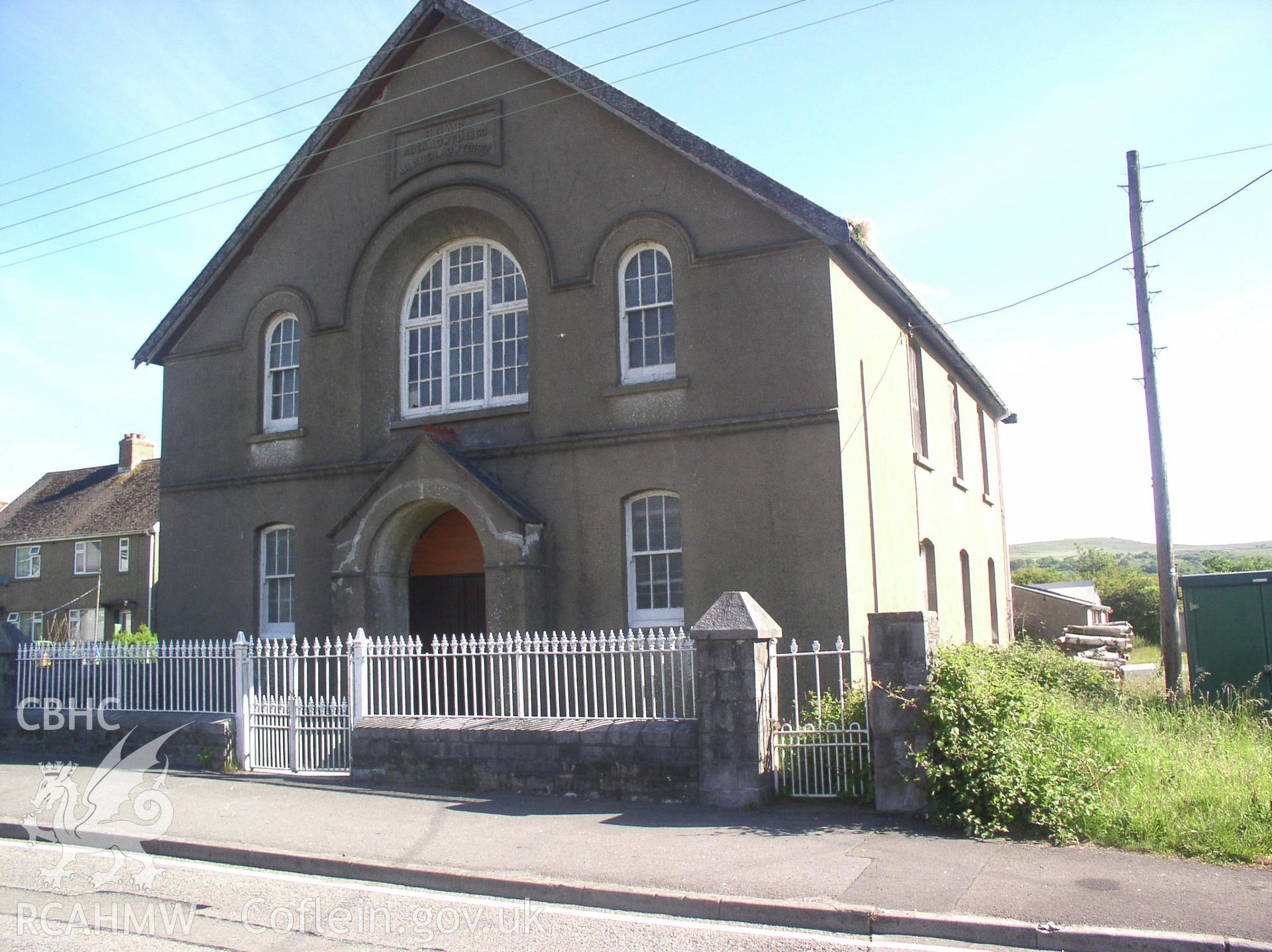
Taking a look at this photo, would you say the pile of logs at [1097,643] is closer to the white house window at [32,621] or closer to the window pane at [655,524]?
the window pane at [655,524]

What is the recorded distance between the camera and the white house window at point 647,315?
14.3 meters

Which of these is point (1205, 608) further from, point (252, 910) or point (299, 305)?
point (299, 305)

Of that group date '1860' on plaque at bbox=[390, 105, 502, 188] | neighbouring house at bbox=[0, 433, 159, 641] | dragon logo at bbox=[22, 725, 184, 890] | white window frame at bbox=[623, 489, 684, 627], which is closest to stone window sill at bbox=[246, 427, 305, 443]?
date '1860' on plaque at bbox=[390, 105, 502, 188]

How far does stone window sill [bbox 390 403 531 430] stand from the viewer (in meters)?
15.2

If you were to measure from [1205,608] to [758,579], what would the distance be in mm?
5891

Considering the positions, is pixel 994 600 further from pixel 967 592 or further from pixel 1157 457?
pixel 1157 457

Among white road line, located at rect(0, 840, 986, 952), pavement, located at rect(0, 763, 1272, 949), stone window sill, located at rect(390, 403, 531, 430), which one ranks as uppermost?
stone window sill, located at rect(390, 403, 531, 430)

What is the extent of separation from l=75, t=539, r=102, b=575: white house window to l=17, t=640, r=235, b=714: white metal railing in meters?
27.8

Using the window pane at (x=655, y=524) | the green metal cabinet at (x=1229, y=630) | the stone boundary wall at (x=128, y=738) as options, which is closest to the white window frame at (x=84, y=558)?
the stone boundary wall at (x=128, y=738)

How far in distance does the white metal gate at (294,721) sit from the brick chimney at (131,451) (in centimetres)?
3516

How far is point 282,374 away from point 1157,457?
44.2 feet

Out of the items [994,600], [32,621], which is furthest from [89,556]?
[994,600]

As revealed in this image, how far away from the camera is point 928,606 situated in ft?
57.1

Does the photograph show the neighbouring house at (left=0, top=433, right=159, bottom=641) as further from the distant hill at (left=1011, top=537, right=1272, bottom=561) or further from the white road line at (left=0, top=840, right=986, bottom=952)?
the distant hill at (left=1011, top=537, right=1272, bottom=561)
